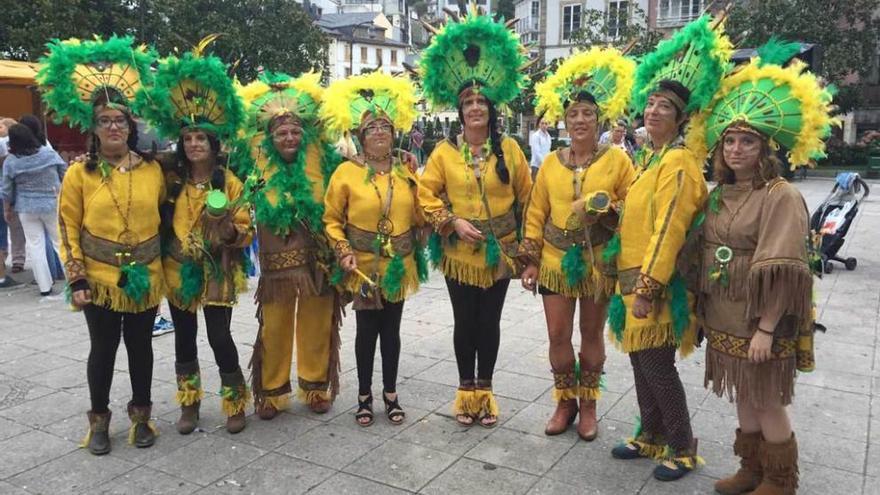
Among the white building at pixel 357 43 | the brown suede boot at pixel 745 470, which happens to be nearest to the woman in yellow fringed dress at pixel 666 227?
the brown suede boot at pixel 745 470

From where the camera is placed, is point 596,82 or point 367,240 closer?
point 596,82

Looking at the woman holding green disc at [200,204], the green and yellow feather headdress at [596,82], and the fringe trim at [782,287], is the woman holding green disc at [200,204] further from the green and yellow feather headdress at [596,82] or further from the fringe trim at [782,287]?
the fringe trim at [782,287]

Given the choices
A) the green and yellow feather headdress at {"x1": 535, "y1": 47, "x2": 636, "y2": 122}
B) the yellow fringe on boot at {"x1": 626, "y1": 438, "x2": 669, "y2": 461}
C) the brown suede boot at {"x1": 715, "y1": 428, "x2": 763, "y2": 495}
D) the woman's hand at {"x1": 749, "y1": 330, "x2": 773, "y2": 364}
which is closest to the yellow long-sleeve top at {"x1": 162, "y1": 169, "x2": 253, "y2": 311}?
the green and yellow feather headdress at {"x1": 535, "y1": 47, "x2": 636, "y2": 122}

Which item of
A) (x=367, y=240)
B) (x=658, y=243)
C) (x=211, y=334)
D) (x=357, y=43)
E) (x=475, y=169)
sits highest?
(x=357, y=43)

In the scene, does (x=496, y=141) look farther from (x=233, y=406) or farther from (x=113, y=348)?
(x=113, y=348)

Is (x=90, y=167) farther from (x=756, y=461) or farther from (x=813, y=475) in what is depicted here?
(x=813, y=475)

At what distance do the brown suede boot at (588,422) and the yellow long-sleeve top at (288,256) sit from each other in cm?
169

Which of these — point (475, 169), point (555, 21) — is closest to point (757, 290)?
point (475, 169)

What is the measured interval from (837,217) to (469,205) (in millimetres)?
6308

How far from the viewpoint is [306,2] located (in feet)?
218

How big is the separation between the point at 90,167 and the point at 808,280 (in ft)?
11.4

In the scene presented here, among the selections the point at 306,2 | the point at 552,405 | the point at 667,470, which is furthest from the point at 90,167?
the point at 306,2

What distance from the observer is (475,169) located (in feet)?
12.5

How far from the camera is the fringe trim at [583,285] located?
350 cm
